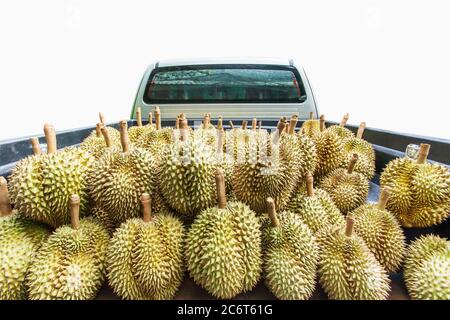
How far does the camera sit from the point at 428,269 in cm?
109

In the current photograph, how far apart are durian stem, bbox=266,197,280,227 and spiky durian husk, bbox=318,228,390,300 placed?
0.20 m

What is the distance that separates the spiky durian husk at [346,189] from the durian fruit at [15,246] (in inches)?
53.9

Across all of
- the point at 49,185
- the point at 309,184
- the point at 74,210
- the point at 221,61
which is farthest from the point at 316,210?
the point at 221,61

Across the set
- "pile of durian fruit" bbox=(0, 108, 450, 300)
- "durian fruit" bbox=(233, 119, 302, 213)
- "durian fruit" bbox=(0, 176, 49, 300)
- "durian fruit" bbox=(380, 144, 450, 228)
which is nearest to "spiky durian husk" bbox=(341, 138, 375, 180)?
"durian fruit" bbox=(380, 144, 450, 228)

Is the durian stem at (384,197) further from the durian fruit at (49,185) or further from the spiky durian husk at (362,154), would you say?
the durian fruit at (49,185)

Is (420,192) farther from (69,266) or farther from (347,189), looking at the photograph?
(69,266)

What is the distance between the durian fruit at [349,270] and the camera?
103cm

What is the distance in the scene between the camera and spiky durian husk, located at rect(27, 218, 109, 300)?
1.00 m

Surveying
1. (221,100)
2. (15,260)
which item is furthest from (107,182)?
(221,100)

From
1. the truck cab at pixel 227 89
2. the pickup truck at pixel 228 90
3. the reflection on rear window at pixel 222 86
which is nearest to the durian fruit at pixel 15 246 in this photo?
the pickup truck at pixel 228 90
